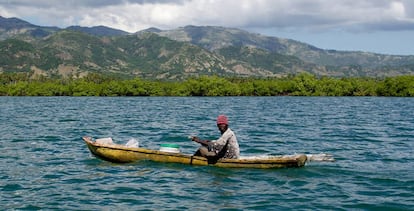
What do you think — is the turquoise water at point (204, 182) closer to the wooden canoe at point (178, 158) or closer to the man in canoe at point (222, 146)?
the wooden canoe at point (178, 158)

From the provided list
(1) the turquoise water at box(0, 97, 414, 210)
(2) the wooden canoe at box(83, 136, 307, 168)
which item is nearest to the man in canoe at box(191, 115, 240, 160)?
(2) the wooden canoe at box(83, 136, 307, 168)

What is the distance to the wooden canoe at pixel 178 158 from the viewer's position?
25172 millimetres

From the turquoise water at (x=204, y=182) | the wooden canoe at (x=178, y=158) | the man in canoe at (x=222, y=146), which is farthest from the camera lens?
the wooden canoe at (x=178, y=158)

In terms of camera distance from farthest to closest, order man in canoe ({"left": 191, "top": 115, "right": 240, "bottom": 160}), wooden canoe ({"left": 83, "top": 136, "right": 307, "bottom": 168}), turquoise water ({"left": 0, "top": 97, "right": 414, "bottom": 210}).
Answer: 1. wooden canoe ({"left": 83, "top": 136, "right": 307, "bottom": 168})
2. man in canoe ({"left": 191, "top": 115, "right": 240, "bottom": 160})
3. turquoise water ({"left": 0, "top": 97, "right": 414, "bottom": 210})

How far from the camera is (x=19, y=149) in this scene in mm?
34000

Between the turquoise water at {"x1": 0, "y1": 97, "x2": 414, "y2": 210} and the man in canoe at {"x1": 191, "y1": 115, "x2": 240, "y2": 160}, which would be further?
the man in canoe at {"x1": 191, "y1": 115, "x2": 240, "y2": 160}

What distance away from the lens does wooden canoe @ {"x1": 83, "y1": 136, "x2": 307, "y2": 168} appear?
25.2 m

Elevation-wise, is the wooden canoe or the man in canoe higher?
the man in canoe

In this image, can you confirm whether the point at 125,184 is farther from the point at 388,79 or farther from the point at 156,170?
the point at 388,79

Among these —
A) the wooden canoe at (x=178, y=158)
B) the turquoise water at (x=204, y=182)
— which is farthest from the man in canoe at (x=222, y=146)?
the turquoise water at (x=204, y=182)

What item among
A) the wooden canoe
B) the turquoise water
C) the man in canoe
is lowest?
the turquoise water

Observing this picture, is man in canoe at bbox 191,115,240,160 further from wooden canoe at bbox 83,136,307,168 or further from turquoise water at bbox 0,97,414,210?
Answer: turquoise water at bbox 0,97,414,210

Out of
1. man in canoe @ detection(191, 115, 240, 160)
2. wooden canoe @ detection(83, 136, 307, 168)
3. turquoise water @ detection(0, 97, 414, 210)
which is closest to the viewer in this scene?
turquoise water @ detection(0, 97, 414, 210)

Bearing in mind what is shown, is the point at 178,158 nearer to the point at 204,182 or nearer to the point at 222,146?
the point at 222,146
